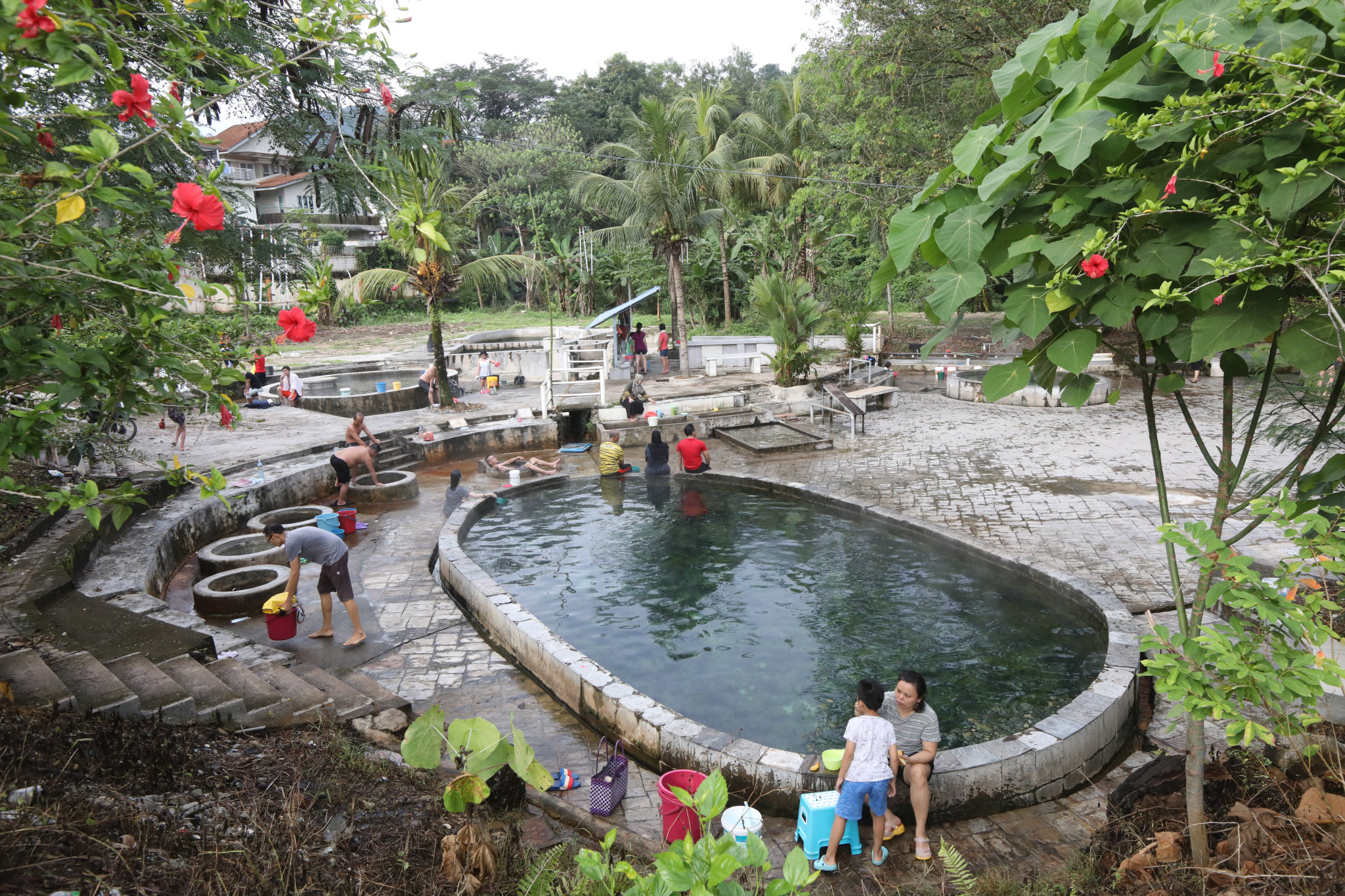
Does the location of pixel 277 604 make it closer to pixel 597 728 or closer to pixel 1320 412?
pixel 597 728

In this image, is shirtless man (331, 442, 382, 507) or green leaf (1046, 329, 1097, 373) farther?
shirtless man (331, 442, 382, 507)

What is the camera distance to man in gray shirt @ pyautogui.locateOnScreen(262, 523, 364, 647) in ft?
25.4

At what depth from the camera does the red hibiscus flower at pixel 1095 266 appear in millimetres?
2965

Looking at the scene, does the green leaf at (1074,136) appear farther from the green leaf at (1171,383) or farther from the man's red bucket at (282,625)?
the man's red bucket at (282,625)

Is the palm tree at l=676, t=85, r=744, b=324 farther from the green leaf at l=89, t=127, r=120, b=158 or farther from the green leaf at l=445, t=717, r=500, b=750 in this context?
the green leaf at l=89, t=127, r=120, b=158

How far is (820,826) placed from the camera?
492 centimetres

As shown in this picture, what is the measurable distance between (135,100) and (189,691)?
14.0ft

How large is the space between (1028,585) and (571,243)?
38.8 meters

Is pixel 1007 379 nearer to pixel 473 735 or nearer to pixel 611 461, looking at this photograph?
pixel 473 735

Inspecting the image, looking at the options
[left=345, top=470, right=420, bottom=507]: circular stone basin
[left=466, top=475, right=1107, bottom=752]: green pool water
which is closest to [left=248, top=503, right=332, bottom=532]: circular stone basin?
[left=345, top=470, right=420, bottom=507]: circular stone basin

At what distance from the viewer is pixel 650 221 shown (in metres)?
24.9

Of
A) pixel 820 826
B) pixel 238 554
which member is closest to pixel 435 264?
pixel 238 554

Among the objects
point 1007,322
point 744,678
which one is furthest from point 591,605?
point 1007,322

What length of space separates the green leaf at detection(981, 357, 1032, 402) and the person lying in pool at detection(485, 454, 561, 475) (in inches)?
468
